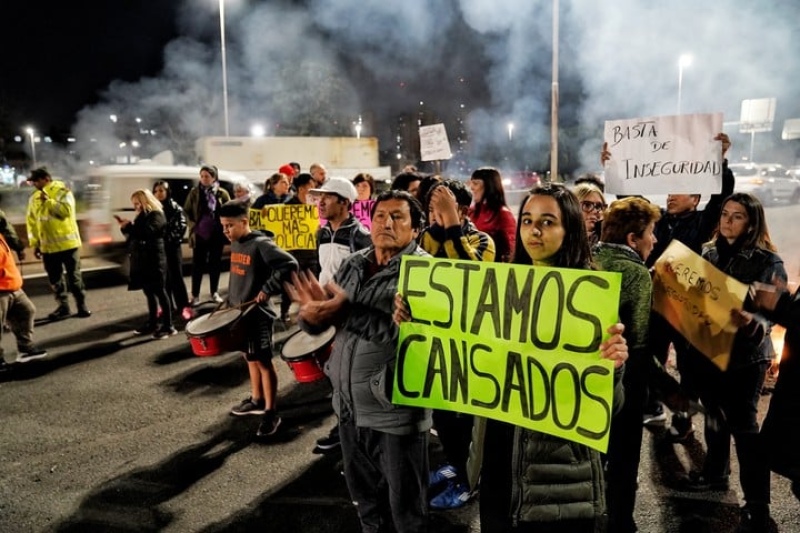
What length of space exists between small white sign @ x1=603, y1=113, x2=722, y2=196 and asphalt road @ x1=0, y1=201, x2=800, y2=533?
1.95m

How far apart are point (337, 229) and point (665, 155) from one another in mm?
2740

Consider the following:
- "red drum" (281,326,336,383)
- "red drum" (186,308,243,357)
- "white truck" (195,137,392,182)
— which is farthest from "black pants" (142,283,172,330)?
"white truck" (195,137,392,182)

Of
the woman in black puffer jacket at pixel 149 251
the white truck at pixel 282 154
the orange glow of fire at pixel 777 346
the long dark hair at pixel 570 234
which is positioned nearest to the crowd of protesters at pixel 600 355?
the long dark hair at pixel 570 234

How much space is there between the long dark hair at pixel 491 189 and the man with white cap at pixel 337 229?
99 centimetres

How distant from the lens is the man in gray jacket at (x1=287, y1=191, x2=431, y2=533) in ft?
8.34

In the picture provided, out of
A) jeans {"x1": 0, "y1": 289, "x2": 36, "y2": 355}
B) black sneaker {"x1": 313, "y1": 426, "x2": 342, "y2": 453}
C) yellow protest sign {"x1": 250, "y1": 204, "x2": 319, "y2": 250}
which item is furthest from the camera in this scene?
yellow protest sign {"x1": 250, "y1": 204, "x2": 319, "y2": 250}

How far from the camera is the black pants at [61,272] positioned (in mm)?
8203

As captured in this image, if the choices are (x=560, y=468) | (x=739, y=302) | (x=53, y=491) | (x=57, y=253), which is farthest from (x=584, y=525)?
(x=57, y=253)

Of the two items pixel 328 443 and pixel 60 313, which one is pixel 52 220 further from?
pixel 328 443

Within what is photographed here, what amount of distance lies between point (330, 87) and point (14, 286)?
32.8m

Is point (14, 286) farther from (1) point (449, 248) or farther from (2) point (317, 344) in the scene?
(1) point (449, 248)

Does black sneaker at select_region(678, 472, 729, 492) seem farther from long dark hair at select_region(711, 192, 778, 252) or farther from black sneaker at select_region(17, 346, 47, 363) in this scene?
black sneaker at select_region(17, 346, 47, 363)

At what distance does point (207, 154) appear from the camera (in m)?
18.9

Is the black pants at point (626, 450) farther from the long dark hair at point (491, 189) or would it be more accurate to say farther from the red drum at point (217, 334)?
the red drum at point (217, 334)
